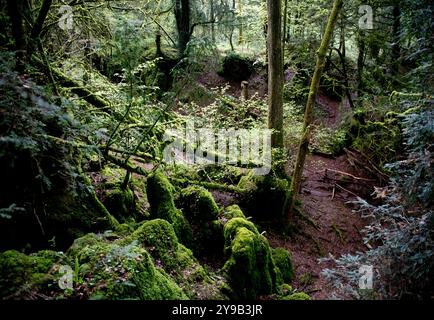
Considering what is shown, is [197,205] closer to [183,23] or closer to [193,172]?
[193,172]

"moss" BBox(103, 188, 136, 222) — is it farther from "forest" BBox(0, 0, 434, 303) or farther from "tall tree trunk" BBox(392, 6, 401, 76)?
"tall tree trunk" BBox(392, 6, 401, 76)

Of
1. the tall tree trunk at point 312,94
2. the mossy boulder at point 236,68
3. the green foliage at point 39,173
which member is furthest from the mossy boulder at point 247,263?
the mossy boulder at point 236,68

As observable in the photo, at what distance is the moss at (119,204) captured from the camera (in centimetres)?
643

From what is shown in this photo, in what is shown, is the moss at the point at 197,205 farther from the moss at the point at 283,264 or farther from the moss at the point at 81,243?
the moss at the point at 81,243

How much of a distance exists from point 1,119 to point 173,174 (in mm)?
5621

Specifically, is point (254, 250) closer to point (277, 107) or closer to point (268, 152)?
point (268, 152)

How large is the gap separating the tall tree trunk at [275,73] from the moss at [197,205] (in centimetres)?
377

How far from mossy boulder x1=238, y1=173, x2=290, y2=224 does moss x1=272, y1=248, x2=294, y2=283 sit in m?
1.84

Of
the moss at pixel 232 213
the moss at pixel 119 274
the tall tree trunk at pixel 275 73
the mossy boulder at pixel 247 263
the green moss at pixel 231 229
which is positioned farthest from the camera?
the tall tree trunk at pixel 275 73

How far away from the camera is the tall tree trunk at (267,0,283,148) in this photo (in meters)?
10.1

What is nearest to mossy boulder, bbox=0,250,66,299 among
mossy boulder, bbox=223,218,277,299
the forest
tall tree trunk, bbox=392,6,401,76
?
the forest

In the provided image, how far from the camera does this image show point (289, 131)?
12336 millimetres

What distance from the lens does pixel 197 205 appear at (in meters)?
7.62

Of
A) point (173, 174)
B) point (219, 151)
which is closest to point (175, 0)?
point (219, 151)
